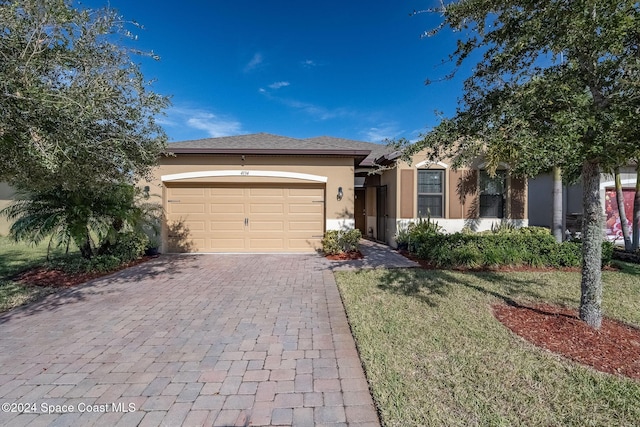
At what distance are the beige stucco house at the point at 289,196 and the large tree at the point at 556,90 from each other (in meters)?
5.93

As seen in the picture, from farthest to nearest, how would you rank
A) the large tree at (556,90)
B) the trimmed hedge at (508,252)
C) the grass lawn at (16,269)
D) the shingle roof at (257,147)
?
the shingle roof at (257,147)
the trimmed hedge at (508,252)
the grass lawn at (16,269)
the large tree at (556,90)

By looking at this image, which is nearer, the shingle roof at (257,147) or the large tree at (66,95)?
the large tree at (66,95)

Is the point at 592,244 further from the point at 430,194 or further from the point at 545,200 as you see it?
the point at 545,200

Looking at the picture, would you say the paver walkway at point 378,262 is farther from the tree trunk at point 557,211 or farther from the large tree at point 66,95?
the large tree at point 66,95

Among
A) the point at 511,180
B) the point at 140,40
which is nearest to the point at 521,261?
the point at 511,180

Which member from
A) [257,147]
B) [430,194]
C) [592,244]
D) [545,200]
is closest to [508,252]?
[430,194]

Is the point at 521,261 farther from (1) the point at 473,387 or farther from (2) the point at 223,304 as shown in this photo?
(2) the point at 223,304

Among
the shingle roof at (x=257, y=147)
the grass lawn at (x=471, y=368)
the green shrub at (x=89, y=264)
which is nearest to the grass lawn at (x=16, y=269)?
the green shrub at (x=89, y=264)

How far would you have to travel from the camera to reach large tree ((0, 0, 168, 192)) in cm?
314

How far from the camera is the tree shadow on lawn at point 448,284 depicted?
17.1ft

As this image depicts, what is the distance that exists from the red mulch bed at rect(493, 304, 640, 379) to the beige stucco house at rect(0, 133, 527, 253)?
5987mm

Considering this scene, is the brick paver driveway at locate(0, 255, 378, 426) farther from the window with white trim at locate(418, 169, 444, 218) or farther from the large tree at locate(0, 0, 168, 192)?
the window with white trim at locate(418, 169, 444, 218)

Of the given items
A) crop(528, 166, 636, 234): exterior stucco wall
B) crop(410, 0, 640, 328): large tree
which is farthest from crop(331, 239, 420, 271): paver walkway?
crop(528, 166, 636, 234): exterior stucco wall

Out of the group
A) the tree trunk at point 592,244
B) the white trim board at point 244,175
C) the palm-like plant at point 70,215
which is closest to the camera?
the tree trunk at point 592,244
